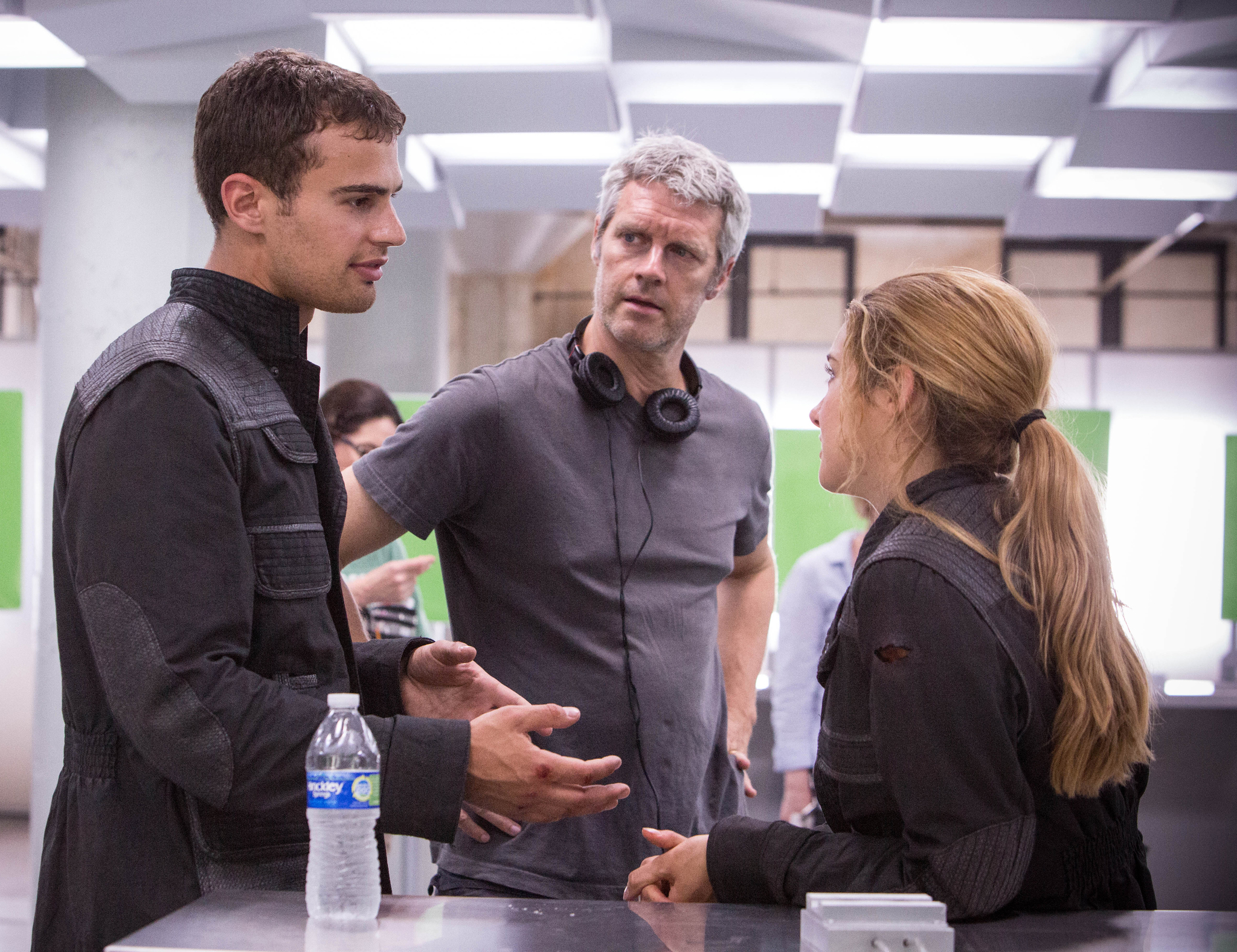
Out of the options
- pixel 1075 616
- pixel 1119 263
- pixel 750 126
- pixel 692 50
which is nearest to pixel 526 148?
pixel 750 126

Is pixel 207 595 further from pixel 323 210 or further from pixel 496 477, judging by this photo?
pixel 496 477

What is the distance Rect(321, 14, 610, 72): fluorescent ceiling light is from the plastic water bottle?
2398 millimetres

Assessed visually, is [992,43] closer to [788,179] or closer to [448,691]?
[788,179]

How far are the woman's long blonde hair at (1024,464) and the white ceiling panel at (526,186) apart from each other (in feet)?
10.1

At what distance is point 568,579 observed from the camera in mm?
1910

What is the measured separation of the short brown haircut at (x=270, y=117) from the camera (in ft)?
4.50

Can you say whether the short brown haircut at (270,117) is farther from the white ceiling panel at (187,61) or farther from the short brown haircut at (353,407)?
the short brown haircut at (353,407)

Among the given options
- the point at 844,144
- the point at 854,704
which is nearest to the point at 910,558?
the point at 854,704

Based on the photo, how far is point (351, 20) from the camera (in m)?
3.21

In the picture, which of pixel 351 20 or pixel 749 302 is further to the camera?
pixel 749 302

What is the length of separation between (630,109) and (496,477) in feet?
7.48

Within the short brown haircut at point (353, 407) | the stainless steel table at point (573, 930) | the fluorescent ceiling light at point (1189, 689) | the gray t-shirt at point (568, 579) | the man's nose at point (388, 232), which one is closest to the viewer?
the stainless steel table at point (573, 930)

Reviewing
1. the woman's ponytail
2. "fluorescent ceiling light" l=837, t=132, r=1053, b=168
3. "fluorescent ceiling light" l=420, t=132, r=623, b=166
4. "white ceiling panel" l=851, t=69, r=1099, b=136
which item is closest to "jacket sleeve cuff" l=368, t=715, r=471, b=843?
the woman's ponytail

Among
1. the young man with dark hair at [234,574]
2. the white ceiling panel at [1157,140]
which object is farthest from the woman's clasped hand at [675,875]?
the white ceiling panel at [1157,140]
